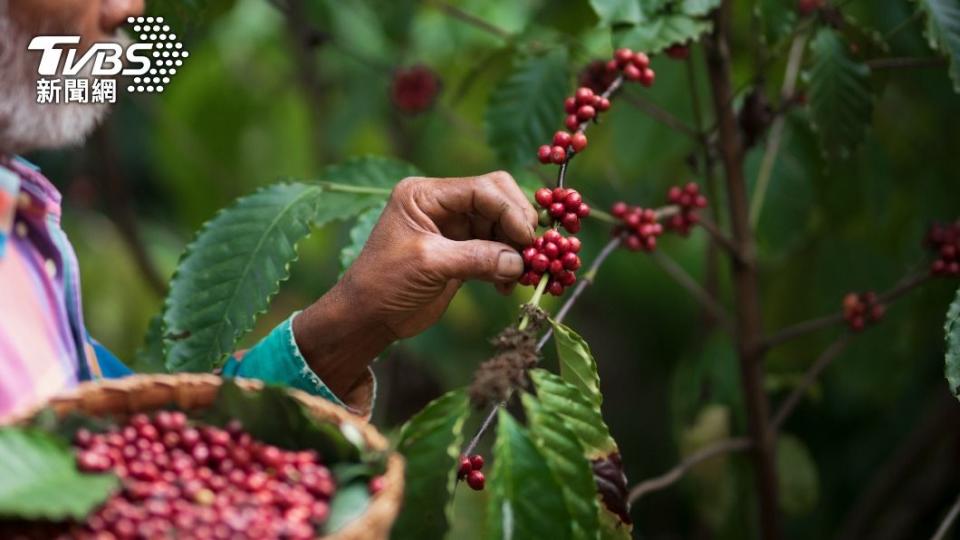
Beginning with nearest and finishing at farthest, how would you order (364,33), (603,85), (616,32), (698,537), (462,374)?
1. (616,32)
2. (603,85)
3. (698,537)
4. (462,374)
5. (364,33)

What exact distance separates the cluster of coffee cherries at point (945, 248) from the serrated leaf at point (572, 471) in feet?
2.32

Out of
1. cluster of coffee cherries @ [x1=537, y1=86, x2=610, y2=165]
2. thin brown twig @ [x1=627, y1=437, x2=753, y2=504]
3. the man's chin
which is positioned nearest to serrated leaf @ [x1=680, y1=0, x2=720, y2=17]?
cluster of coffee cherries @ [x1=537, y1=86, x2=610, y2=165]

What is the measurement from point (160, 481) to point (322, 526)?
0.13 m

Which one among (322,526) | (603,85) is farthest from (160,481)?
(603,85)

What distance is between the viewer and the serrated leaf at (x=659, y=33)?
1335mm

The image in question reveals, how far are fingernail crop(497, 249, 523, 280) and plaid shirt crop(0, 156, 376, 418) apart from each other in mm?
414

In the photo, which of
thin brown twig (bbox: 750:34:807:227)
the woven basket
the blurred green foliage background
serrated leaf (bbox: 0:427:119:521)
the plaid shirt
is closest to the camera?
serrated leaf (bbox: 0:427:119:521)

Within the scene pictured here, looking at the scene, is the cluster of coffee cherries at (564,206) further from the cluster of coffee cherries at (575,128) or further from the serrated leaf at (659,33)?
the serrated leaf at (659,33)

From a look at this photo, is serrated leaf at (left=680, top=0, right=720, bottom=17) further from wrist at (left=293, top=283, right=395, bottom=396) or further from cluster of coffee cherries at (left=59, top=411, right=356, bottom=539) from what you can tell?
cluster of coffee cherries at (left=59, top=411, right=356, bottom=539)

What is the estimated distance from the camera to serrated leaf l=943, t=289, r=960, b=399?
3.70ft

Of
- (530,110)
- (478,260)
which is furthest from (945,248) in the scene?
(478,260)

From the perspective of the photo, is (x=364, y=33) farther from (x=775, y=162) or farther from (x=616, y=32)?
(x=616, y=32)

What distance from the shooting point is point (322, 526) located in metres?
0.80

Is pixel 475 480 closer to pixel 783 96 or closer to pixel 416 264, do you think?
pixel 416 264
